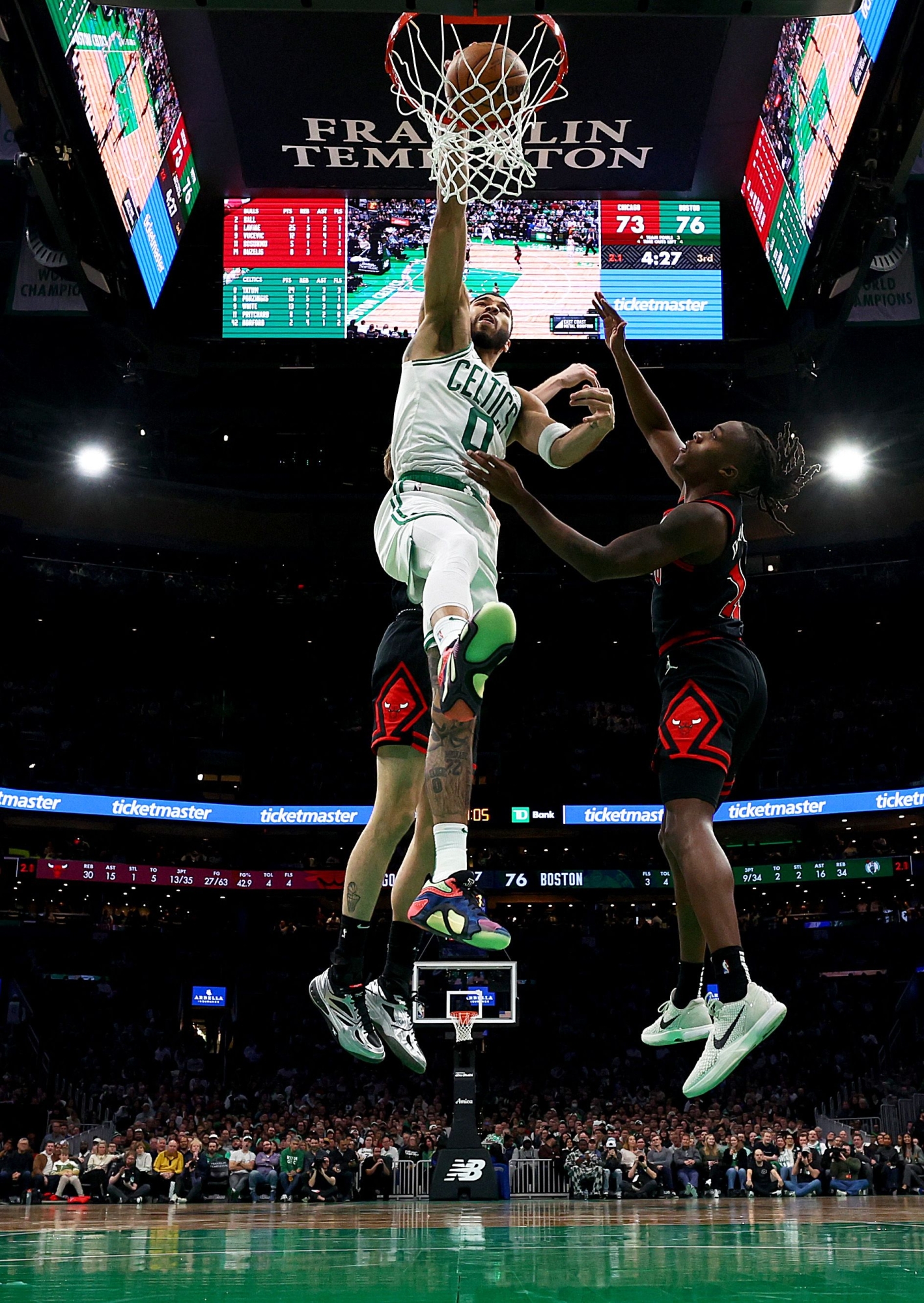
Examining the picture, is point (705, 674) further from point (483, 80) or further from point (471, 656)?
point (483, 80)

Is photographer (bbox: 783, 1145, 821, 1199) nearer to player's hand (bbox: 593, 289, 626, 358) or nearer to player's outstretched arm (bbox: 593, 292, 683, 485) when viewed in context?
player's outstretched arm (bbox: 593, 292, 683, 485)

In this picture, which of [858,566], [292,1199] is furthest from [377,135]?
[858,566]

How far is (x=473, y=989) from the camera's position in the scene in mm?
19797

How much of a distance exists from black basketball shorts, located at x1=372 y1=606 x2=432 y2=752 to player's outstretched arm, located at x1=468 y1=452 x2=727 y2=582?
91 centimetres

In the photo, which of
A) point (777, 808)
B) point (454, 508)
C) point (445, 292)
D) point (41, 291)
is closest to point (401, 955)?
point (454, 508)

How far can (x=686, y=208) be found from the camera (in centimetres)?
1741

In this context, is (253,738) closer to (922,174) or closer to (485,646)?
(922,174)

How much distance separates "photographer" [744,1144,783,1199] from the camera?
851 inches

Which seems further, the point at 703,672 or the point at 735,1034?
the point at 703,672

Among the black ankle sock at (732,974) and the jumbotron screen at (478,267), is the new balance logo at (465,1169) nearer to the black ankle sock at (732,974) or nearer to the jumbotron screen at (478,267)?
the jumbotron screen at (478,267)

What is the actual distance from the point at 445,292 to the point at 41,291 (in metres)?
14.1

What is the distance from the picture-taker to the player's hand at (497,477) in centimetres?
530

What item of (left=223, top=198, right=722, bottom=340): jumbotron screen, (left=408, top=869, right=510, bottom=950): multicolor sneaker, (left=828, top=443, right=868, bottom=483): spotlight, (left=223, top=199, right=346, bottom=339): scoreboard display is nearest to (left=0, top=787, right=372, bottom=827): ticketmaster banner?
(left=828, top=443, right=868, bottom=483): spotlight

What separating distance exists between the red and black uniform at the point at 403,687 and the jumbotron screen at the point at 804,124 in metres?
8.75
